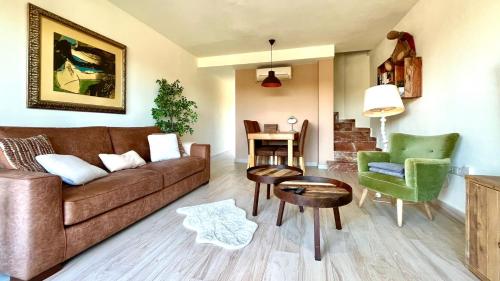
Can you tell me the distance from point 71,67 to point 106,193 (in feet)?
5.48

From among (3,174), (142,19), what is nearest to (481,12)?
(3,174)

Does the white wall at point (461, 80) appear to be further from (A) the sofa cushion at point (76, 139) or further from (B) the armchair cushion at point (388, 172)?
(A) the sofa cushion at point (76, 139)

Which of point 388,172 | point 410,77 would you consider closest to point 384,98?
point 410,77

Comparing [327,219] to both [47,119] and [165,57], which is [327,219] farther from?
[165,57]

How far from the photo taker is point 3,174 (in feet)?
4.24

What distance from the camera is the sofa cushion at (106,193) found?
1439 millimetres

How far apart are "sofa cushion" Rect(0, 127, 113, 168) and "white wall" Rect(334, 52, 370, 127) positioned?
16.4 feet

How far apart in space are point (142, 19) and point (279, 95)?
3.02 m

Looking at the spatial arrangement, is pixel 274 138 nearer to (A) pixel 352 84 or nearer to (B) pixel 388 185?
(B) pixel 388 185

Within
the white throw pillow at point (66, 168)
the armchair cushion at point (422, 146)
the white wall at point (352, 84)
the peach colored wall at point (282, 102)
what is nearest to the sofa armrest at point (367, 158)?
the armchair cushion at point (422, 146)

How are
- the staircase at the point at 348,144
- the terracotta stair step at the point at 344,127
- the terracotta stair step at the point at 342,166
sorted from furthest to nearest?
the terracotta stair step at the point at 344,127
the staircase at the point at 348,144
the terracotta stair step at the point at 342,166

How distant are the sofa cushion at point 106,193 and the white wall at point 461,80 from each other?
9.47 feet

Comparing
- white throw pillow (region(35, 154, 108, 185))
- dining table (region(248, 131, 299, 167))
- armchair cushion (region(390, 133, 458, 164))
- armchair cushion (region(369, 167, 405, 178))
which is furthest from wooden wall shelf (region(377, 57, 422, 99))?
white throw pillow (region(35, 154, 108, 185))

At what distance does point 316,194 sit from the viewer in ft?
5.44
